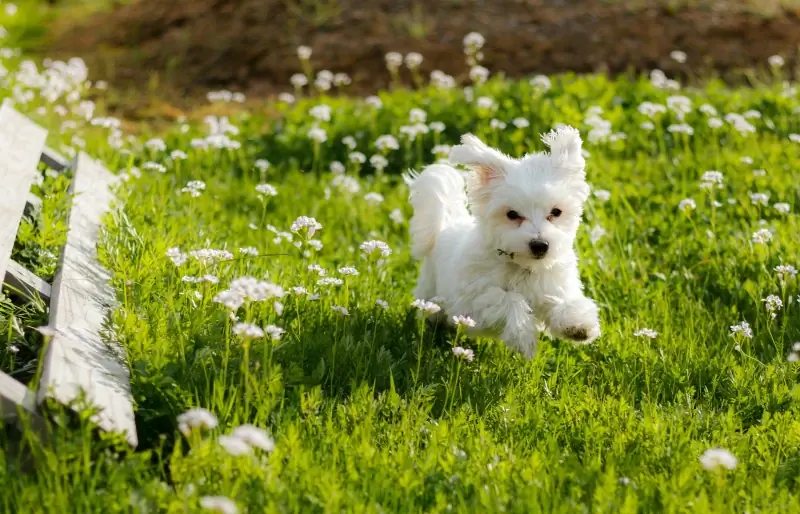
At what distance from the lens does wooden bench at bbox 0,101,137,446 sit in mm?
3455

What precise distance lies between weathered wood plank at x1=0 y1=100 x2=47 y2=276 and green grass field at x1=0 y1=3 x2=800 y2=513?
Result: 19 cm

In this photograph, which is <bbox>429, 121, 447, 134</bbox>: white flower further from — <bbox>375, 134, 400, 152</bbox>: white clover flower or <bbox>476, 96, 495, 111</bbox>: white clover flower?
<bbox>375, 134, 400, 152</bbox>: white clover flower

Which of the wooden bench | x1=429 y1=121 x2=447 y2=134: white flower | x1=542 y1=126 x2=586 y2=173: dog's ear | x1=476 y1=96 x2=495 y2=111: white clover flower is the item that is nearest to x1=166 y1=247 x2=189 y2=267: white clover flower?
the wooden bench

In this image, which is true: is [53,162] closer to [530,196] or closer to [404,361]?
[404,361]

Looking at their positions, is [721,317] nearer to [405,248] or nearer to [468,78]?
[405,248]

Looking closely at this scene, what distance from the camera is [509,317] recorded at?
4668mm

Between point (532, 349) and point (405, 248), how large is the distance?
198 centimetres

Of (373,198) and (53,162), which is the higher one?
(53,162)

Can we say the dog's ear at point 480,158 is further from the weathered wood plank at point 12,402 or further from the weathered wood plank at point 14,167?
the weathered wood plank at point 12,402

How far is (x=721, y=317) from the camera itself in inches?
211

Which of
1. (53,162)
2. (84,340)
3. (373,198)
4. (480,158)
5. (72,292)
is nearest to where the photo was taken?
(84,340)

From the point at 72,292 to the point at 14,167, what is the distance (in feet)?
3.90

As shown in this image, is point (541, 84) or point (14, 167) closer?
point (14, 167)

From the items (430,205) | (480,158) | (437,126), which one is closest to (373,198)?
(430,205)
